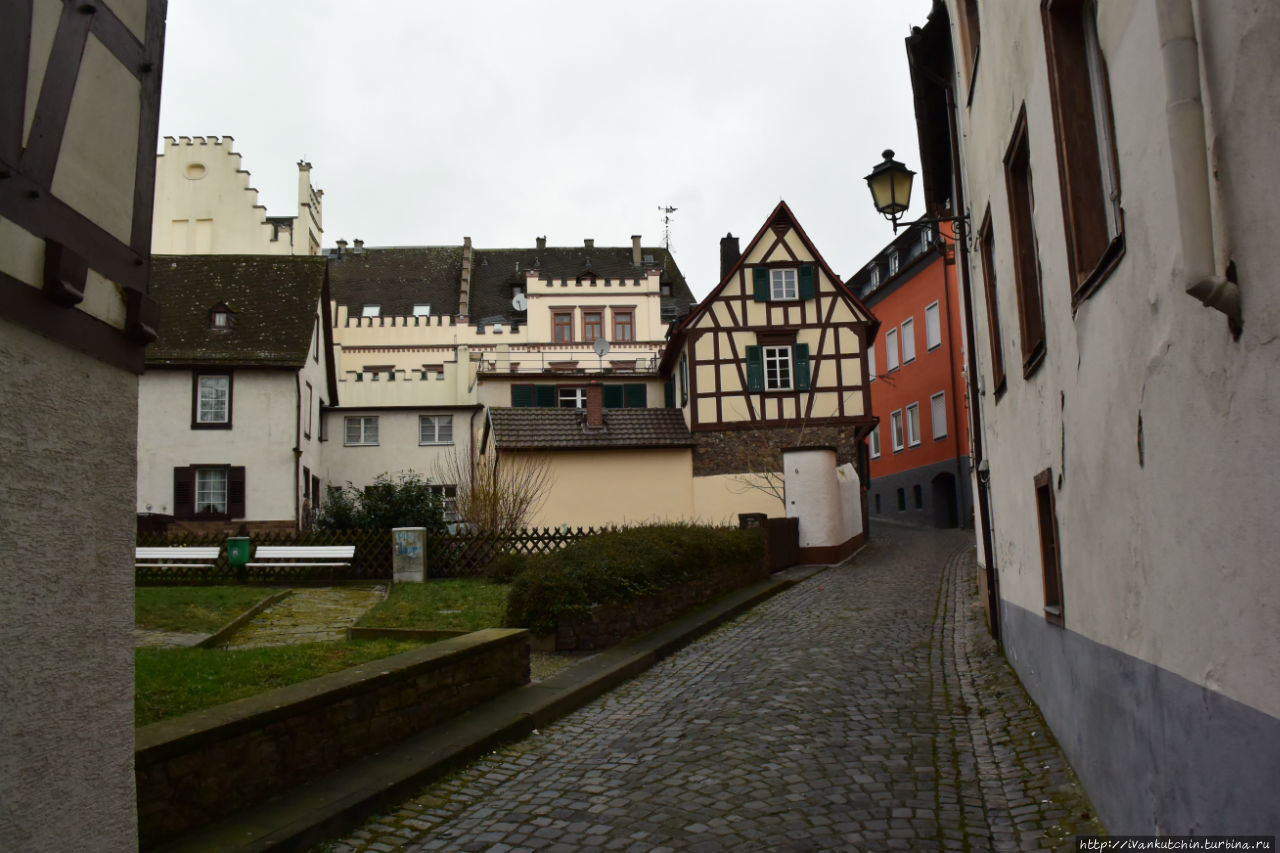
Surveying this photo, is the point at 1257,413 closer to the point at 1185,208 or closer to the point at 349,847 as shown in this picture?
the point at 1185,208

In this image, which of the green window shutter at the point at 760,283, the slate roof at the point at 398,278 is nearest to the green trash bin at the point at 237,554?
the green window shutter at the point at 760,283

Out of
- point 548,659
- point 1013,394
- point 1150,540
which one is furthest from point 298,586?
point 1150,540

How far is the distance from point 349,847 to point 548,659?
5.67m

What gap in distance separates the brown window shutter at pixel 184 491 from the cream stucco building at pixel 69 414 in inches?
1020

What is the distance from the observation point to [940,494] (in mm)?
35844

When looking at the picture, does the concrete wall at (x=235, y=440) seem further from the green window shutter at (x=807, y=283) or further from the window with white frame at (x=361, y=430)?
the green window shutter at (x=807, y=283)

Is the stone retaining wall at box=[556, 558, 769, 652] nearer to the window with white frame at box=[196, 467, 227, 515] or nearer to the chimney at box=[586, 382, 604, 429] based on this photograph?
the chimney at box=[586, 382, 604, 429]

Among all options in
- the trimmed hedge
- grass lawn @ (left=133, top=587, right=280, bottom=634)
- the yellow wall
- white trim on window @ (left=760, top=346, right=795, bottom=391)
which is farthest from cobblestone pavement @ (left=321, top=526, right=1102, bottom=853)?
white trim on window @ (left=760, top=346, right=795, bottom=391)

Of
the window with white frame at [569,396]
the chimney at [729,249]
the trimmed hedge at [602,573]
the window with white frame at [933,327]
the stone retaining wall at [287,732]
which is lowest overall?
the stone retaining wall at [287,732]

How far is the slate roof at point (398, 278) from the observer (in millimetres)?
52906

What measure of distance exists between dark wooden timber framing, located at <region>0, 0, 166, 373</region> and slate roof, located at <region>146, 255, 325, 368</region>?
2495cm

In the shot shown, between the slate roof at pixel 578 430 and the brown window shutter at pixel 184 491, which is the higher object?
the slate roof at pixel 578 430

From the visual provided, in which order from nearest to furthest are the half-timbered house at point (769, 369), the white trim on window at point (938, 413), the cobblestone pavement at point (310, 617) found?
the cobblestone pavement at point (310, 617)
the half-timbered house at point (769, 369)
the white trim on window at point (938, 413)

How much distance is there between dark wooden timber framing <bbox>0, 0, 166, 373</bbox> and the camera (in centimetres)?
397
